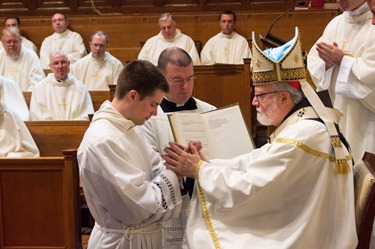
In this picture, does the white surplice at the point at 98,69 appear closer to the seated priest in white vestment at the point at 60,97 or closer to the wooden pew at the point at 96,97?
the seated priest in white vestment at the point at 60,97

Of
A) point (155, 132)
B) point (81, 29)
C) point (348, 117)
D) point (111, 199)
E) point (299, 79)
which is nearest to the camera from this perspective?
point (111, 199)

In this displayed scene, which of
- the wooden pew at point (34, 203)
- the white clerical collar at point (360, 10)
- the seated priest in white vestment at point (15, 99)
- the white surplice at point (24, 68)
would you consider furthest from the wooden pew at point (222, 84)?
the white surplice at point (24, 68)

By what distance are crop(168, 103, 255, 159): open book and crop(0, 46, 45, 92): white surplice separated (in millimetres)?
6702

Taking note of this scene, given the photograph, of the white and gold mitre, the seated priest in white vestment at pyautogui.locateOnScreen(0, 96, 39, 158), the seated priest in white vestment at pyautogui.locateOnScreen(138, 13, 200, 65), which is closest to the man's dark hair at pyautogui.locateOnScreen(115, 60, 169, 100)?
the white and gold mitre

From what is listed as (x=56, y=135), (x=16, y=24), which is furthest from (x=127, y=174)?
(x=16, y=24)

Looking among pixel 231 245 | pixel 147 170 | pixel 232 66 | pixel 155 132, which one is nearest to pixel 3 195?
pixel 155 132

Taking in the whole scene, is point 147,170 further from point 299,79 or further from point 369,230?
point 369,230

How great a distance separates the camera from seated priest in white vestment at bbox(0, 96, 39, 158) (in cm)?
647

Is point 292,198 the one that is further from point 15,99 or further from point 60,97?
point 60,97

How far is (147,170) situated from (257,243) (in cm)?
68

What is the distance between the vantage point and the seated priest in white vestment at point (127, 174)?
105 inches

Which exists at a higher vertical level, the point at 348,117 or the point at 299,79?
the point at 299,79

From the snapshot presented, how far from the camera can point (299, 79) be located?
291 cm

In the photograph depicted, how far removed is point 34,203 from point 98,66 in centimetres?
528
